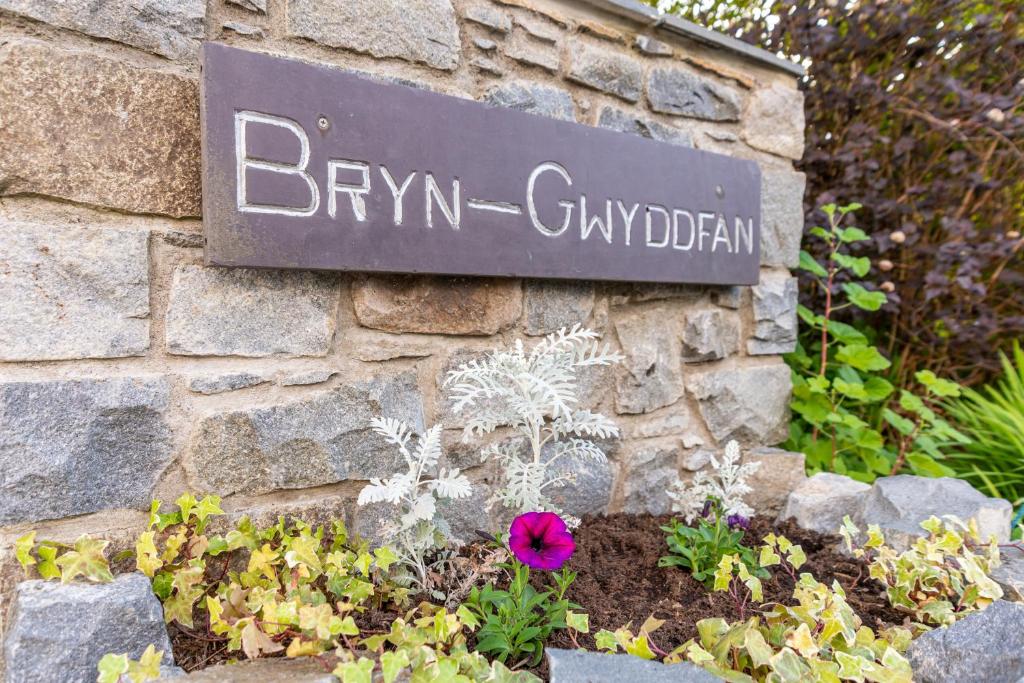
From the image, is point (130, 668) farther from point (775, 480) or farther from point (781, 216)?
point (781, 216)

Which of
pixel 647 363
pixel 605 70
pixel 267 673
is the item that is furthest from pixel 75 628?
pixel 605 70

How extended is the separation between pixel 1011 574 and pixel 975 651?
61 centimetres

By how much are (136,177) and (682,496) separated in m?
1.49

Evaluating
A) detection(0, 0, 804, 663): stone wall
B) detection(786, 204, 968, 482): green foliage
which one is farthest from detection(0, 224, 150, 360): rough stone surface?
detection(786, 204, 968, 482): green foliage

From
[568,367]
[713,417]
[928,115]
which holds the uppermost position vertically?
[928,115]

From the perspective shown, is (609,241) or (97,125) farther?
(609,241)

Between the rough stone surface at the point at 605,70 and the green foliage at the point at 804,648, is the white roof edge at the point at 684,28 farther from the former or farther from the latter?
the green foliage at the point at 804,648

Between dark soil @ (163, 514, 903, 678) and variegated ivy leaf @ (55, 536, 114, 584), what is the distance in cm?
17

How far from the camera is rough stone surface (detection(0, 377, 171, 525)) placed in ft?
3.82

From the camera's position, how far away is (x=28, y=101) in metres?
1.14

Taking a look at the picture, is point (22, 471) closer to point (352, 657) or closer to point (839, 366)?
point (352, 657)

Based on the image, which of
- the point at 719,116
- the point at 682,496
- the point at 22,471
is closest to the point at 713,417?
the point at 682,496

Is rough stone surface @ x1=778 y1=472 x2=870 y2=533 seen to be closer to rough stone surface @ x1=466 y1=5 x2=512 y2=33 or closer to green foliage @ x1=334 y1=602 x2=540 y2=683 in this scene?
green foliage @ x1=334 y1=602 x2=540 y2=683

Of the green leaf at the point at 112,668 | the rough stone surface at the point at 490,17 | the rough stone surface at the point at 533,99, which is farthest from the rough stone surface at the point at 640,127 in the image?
the green leaf at the point at 112,668
